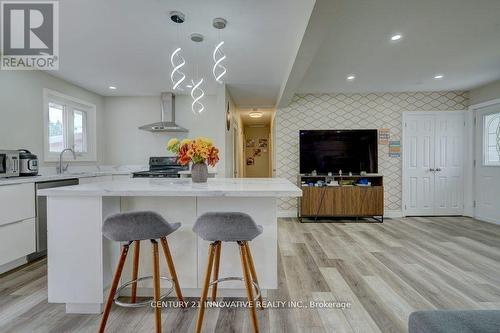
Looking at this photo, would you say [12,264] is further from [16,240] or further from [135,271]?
[135,271]

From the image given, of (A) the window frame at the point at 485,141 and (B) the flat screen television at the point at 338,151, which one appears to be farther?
(B) the flat screen television at the point at 338,151

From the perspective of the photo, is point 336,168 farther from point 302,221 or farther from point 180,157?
point 180,157

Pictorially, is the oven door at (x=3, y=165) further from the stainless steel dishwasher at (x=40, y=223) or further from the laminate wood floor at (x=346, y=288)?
the laminate wood floor at (x=346, y=288)

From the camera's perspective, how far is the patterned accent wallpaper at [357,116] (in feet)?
16.6

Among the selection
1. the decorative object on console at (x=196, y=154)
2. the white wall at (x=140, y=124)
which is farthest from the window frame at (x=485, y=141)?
the decorative object on console at (x=196, y=154)

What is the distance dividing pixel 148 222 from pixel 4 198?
2010 millimetres

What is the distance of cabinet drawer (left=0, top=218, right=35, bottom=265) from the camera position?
2.45 m

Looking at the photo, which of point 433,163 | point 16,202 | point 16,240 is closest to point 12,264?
point 16,240

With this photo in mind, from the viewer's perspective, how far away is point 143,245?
2014 mm

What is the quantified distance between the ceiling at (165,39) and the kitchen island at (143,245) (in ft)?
5.05

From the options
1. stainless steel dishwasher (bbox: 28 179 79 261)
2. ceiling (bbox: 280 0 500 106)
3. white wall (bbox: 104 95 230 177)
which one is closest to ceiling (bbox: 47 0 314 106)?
ceiling (bbox: 280 0 500 106)

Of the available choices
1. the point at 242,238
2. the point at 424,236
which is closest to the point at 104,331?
the point at 242,238

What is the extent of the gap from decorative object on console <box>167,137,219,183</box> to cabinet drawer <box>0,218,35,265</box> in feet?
6.40

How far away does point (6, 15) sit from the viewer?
2.35 meters
